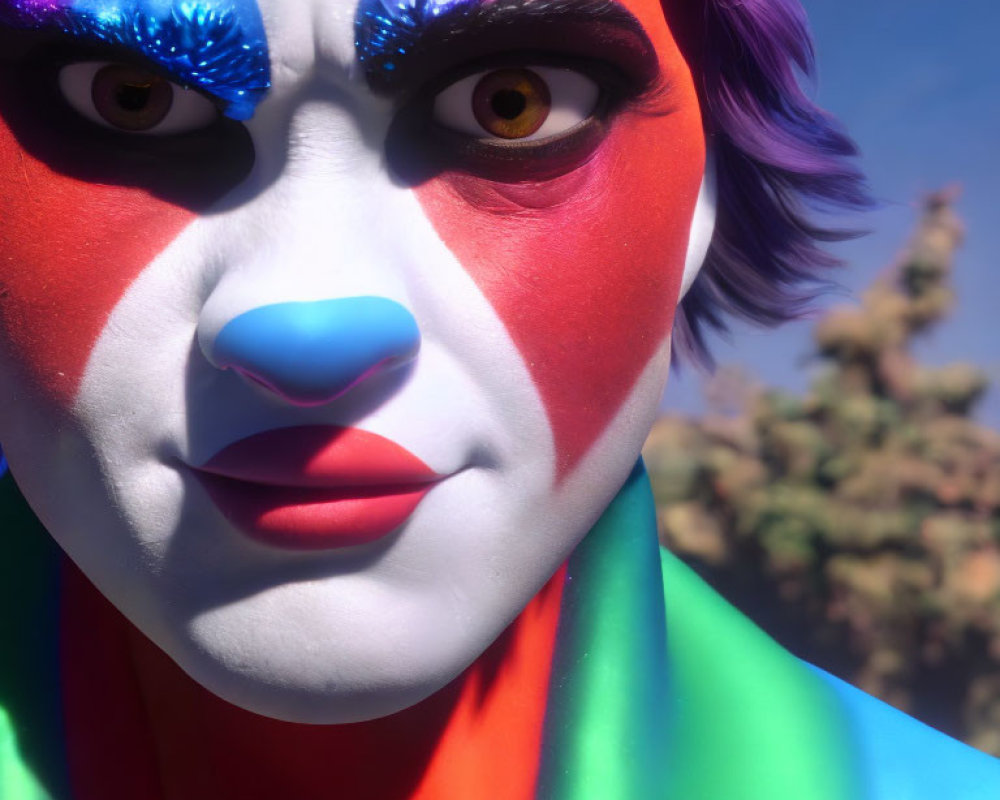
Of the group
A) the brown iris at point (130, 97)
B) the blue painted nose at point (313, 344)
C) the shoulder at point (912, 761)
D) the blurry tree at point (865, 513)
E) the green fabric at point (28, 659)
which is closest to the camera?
the blue painted nose at point (313, 344)

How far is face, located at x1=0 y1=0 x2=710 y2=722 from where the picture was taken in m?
0.82

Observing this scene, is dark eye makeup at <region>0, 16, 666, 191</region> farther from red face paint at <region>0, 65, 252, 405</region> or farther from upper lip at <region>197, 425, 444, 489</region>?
upper lip at <region>197, 425, 444, 489</region>

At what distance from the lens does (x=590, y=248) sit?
3.01ft

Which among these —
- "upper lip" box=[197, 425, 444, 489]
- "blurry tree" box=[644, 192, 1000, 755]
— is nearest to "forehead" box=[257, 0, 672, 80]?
"upper lip" box=[197, 425, 444, 489]

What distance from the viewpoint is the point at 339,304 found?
771mm

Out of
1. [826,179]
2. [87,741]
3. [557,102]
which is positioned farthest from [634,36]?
[87,741]

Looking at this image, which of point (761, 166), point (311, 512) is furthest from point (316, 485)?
point (761, 166)

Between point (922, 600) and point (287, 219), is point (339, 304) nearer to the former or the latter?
point (287, 219)

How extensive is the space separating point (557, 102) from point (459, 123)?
0.08 metres

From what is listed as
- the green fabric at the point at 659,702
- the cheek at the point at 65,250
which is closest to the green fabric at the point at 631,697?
the green fabric at the point at 659,702

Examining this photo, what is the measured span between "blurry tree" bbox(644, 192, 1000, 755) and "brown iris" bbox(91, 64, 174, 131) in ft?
8.53

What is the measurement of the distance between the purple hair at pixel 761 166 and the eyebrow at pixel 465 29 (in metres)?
0.22

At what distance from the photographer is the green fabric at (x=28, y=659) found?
104 cm

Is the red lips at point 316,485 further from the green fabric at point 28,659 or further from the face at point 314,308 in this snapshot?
the green fabric at point 28,659
